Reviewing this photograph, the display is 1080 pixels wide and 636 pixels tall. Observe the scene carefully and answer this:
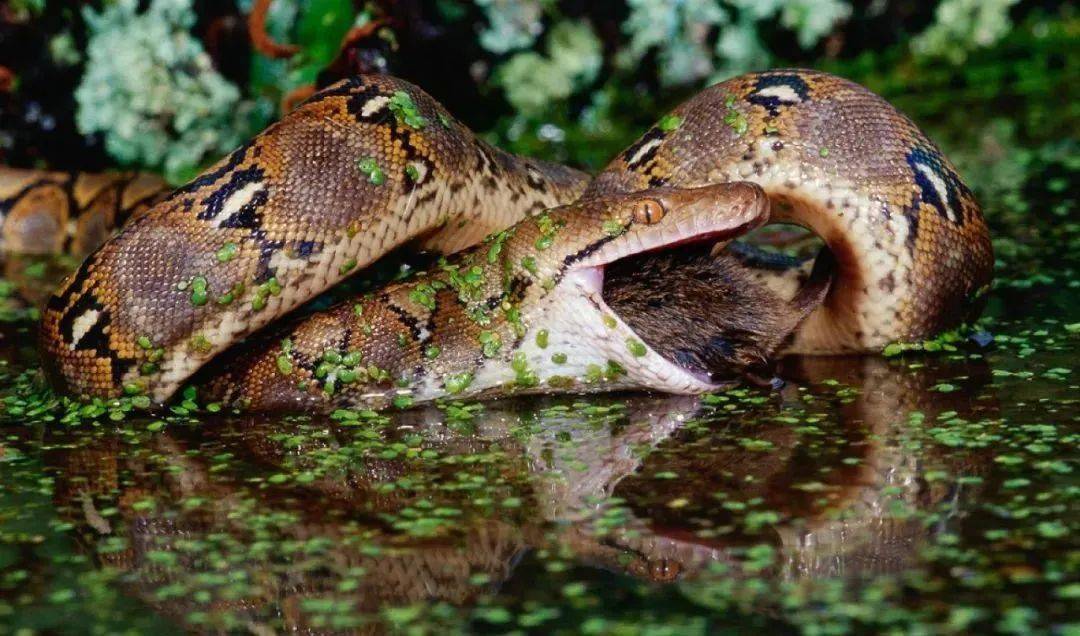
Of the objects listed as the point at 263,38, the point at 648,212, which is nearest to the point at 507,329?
the point at 648,212

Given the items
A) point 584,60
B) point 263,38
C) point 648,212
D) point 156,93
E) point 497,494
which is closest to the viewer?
point 497,494

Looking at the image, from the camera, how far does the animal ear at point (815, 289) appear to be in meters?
6.30

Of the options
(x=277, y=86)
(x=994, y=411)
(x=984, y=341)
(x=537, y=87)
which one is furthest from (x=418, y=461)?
(x=537, y=87)

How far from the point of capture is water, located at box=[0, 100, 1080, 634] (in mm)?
3965

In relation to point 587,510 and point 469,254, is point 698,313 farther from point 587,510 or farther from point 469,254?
point 587,510

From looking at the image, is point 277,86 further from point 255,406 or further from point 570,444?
point 570,444

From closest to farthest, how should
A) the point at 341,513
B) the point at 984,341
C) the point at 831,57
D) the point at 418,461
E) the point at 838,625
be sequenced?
the point at 838,625 < the point at 341,513 < the point at 418,461 < the point at 984,341 < the point at 831,57

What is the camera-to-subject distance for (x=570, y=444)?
545 centimetres

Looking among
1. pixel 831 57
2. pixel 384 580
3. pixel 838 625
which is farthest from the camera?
pixel 831 57

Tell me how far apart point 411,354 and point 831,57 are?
798 centimetres

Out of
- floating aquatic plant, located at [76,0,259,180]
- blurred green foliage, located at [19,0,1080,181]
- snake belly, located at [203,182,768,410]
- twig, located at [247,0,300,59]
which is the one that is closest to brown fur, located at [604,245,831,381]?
snake belly, located at [203,182,768,410]

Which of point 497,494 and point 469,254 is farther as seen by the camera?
point 469,254

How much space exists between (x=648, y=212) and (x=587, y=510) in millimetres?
1567

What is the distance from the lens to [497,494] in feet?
16.1
